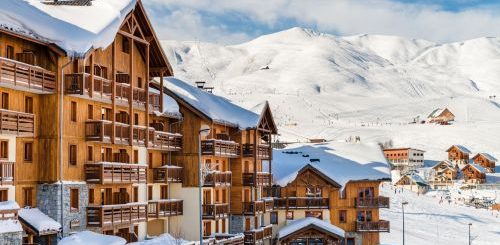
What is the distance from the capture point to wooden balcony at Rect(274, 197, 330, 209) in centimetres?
8012

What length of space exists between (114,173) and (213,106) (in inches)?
773

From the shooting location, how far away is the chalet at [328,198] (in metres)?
79.9

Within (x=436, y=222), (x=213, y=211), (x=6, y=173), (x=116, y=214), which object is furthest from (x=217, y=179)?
(x=436, y=222)

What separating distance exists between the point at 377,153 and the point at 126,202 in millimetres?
43787

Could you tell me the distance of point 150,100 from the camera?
53.7 meters

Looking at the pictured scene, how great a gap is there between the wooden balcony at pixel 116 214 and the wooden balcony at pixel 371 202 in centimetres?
3563

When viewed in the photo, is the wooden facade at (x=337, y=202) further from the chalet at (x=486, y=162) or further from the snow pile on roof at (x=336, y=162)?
the chalet at (x=486, y=162)

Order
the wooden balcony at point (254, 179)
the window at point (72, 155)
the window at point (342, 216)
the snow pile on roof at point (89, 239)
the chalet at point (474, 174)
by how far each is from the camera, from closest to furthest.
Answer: the snow pile on roof at point (89, 239) → the window at point (72, 155) → the wooden balcony at point (254, 179) → the window at point (342, 216) → the chalet at point (474, 174)

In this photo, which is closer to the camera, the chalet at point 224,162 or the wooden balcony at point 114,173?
the wooden balcony at point 114,173

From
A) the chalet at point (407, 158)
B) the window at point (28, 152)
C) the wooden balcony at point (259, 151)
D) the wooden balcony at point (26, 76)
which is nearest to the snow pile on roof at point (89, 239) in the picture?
the window at point (28, 152)

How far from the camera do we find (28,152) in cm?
4112

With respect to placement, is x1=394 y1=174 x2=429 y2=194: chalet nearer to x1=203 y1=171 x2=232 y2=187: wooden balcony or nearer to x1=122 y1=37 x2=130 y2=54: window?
x1=203 y1=171 x2=232 y2=187: wooden balcony

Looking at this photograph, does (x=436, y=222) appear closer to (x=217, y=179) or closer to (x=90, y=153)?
(x=217, y=179)

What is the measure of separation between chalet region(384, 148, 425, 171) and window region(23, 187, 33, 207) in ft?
500
